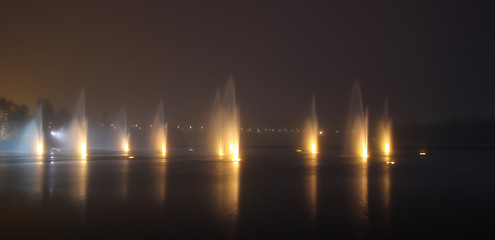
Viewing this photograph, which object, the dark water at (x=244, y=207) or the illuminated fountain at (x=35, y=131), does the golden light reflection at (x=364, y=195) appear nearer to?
the dark water at (x=244, y=207)

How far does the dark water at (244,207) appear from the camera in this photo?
10211 mm

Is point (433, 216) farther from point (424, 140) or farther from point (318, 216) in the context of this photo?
point (424, 140)

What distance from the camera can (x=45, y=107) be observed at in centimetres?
8888

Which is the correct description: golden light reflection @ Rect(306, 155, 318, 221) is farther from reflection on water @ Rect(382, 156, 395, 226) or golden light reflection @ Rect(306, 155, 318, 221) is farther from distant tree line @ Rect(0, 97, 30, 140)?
distant tree line @ Rect(0, 97, 30, 140)

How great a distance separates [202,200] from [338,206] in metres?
3.96

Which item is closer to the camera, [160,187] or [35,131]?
[160,187]

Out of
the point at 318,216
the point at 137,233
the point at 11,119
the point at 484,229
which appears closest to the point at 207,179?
the point at 318,216

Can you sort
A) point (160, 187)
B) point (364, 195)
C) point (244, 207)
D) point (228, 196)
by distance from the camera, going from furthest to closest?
point (160, 187) < point (364, 195) < point (228, 196) < point (244, 207)

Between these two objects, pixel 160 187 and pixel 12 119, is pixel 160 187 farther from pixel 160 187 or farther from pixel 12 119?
pixel 12 119

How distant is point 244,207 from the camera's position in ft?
43.2

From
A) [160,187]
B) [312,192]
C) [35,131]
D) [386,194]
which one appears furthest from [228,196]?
[35,131]

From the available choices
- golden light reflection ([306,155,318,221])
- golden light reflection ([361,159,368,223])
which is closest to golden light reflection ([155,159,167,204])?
golden light reflection ([306,155,318,221])

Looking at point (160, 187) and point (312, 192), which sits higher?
point (160, 187)

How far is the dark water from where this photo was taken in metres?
10.2
